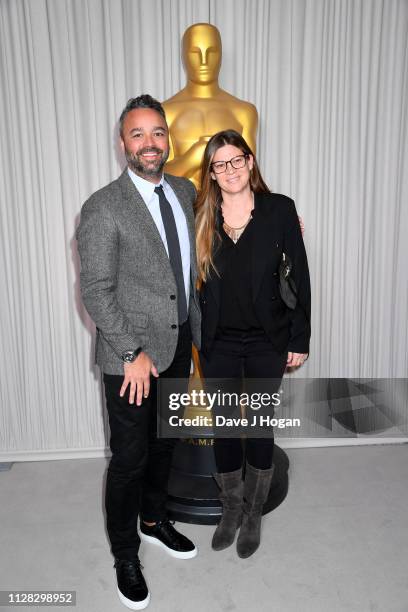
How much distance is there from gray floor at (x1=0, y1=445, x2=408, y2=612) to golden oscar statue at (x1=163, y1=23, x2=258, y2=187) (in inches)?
54.4

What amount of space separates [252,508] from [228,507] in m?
0.09

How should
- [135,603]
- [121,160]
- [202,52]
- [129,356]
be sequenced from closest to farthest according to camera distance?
[129,356], [135,603], [202,52], [121,160]

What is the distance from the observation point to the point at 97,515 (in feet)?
6.88

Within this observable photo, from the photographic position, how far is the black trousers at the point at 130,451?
156cm

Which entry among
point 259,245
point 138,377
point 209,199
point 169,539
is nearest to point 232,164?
point 209,199

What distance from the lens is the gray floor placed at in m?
1.64

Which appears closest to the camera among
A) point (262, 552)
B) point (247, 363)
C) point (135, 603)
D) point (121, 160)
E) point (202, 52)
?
point (135, 603)

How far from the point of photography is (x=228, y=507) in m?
1.87

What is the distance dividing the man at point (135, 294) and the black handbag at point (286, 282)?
0.91 ft

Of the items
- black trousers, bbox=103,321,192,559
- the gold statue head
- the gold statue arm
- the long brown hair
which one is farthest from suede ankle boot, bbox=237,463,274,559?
the gold statue head

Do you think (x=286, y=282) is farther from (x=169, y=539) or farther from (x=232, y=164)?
(x=169, y=539)

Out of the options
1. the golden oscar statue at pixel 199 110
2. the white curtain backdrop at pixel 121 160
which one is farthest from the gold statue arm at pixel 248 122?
the white curtain backdrop at pixel 121 160

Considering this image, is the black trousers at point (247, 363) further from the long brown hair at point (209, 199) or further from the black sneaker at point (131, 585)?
the black sneaker at point (131, 585)

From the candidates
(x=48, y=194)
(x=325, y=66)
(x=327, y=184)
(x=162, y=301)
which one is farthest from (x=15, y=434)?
(x=325, y=66)
